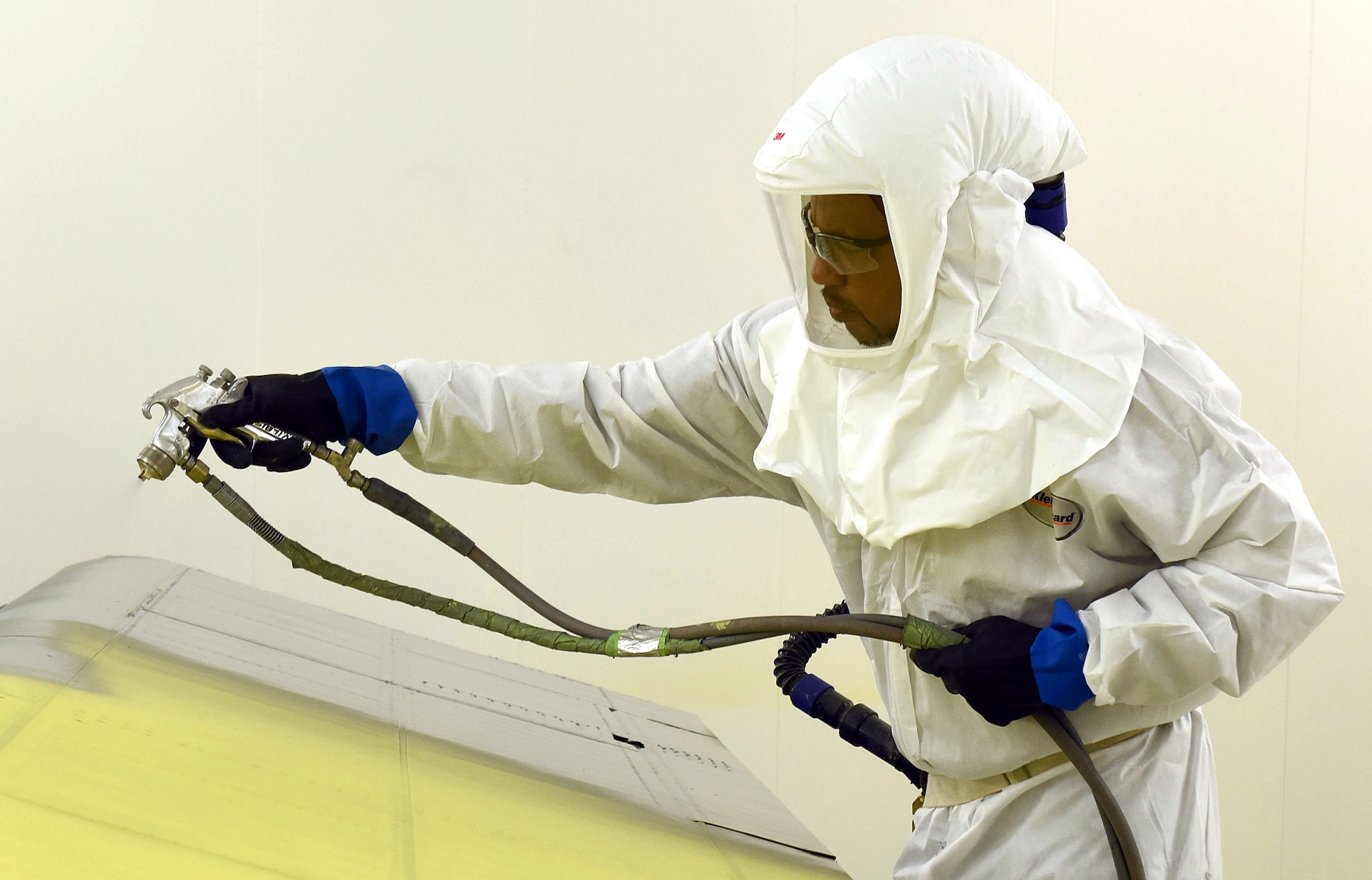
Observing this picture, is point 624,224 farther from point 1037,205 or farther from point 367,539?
point 1037,205

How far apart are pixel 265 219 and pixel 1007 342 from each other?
1626 mm

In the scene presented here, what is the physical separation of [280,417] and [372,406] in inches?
3.8

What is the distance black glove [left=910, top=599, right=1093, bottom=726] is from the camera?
1.06m

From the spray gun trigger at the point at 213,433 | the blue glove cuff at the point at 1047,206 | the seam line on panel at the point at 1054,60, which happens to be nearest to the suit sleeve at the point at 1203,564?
the blue glove cuff at the point at 1047,206

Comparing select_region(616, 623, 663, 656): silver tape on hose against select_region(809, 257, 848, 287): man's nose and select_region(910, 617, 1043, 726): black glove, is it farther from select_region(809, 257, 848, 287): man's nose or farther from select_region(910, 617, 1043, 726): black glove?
select_region(809, 257, 848, 287): man's nose

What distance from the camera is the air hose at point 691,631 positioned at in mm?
1083

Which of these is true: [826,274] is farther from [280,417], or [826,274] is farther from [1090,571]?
[280,417]

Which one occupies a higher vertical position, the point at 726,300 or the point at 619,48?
the point at 619,48

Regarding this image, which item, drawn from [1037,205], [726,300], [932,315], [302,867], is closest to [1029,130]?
[1037,205]

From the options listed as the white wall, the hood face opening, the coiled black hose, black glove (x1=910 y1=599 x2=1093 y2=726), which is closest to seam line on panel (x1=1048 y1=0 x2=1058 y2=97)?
the white wall

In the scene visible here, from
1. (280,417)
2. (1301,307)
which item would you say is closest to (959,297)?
(280,417)

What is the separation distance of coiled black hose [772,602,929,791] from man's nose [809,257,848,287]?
1.32 ft

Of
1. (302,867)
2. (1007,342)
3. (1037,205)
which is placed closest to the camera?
(302,867)

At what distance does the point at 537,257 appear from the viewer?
2330 mm
